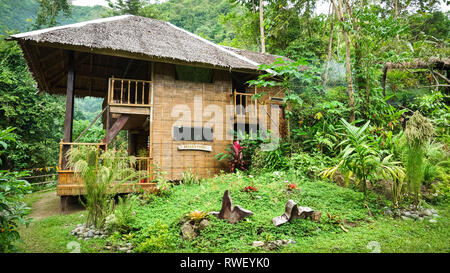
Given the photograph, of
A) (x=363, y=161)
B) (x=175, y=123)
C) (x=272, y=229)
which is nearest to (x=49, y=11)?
(x=175, y=123)

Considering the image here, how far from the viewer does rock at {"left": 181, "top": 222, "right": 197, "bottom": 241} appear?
3.72 meters

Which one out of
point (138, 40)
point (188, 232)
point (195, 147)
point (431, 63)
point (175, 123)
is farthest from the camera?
point (431, 63)

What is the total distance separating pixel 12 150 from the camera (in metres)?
11.5

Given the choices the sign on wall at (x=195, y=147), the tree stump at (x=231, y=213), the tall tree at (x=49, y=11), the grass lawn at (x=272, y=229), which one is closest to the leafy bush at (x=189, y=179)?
the sign on wall at (x=195, y=147)

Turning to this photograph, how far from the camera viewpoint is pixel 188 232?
3.79m

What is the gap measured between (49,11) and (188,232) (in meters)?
23.3

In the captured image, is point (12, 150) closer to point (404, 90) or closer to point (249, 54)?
point (249, 54)

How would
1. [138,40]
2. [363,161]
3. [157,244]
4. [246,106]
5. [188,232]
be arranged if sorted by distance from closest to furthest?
[157,244] → [188,232] → [363,161] → [138,40] → [246,106]

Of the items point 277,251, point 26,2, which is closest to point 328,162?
point 277,251

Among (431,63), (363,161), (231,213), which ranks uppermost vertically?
(431,63)

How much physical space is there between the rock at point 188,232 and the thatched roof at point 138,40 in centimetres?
504

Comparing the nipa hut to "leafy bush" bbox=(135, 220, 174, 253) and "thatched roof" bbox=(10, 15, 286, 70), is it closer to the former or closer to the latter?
"thatched roof" bbox=(10, 15, 286, 70)

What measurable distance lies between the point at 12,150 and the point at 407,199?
1455 centimetres

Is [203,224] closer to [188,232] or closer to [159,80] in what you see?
[188,232]
